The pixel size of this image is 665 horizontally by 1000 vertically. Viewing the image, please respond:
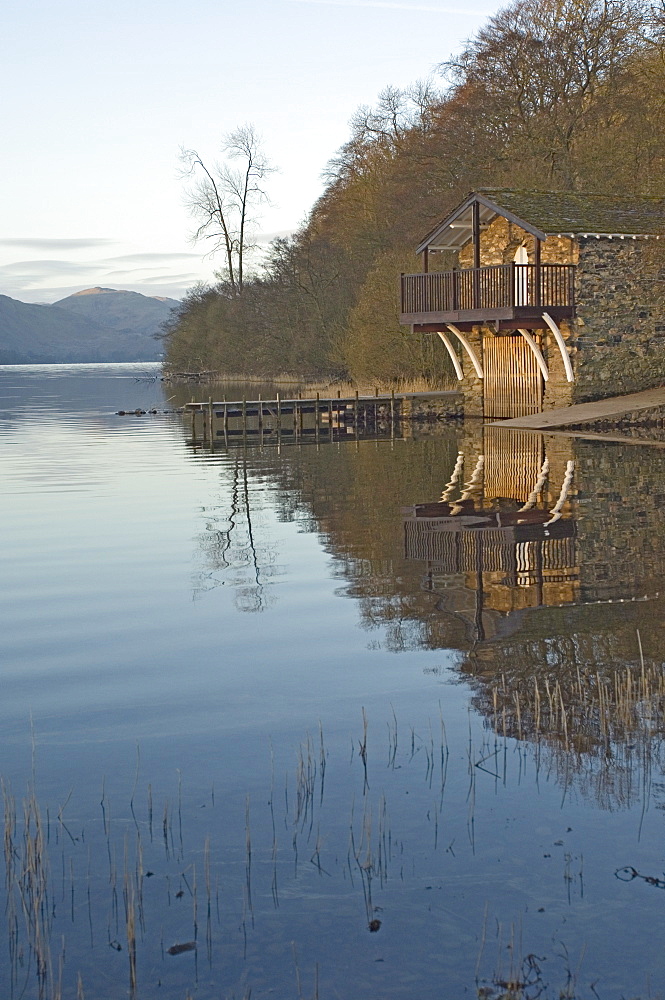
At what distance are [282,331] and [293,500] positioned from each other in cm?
5279

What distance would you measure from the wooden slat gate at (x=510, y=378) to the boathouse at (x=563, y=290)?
66 millimetres

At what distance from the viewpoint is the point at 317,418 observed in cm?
4356

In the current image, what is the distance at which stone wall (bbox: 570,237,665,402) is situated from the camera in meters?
35.3

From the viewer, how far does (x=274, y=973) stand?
4875mm

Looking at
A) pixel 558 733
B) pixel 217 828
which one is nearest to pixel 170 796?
pixel 217 828

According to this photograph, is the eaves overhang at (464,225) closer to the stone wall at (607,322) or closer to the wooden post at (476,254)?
the wooden post at (476,254)

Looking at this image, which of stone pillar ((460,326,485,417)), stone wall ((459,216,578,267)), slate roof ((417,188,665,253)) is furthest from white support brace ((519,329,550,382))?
stone pillar ((460,326,485,417))

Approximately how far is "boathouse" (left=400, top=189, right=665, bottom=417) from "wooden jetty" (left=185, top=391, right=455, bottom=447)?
16.8 feet

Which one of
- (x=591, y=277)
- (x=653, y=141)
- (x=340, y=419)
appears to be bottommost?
(x=340, y=419)

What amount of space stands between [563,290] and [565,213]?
99.5 inches

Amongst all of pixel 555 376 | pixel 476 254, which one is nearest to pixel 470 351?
pixel 555 376

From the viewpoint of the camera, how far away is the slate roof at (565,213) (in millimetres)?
34594

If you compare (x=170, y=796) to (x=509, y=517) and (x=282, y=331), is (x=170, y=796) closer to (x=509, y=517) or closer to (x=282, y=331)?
(x=509, y=517)

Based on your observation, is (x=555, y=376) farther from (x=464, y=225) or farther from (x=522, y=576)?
(x=522, y=576)
